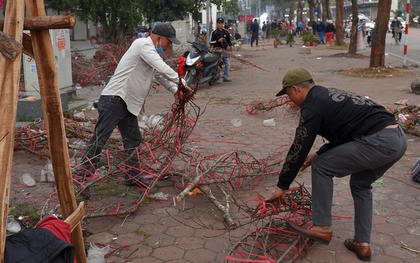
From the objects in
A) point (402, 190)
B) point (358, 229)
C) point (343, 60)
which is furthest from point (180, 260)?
point (343, 60)

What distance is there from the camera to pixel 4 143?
85.8 inches

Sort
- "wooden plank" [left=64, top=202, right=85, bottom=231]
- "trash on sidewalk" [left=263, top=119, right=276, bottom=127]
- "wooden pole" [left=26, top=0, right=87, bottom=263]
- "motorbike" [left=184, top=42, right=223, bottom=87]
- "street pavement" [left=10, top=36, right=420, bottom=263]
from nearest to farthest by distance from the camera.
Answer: "wooden pole" [left=26, top=0, right=87, bottom=263], "wooden plank" [left=64, top=202, right=85, bottom=231], "street pavement" [left=10, top=36, right=420, bottom=263], "trash on sidewalk" [left=263, top=119, right=276, bottom=127], "motorbike" [left=184, top=42, right=223, bottom=87]

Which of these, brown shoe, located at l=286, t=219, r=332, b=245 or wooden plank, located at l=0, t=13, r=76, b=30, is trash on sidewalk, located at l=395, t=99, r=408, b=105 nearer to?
brown shoe, located at l=286, t=219, r=332, b=245

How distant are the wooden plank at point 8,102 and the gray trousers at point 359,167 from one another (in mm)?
2090

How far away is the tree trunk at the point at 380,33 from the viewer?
14.1 metres

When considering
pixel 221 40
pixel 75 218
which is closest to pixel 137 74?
pixel 75 218

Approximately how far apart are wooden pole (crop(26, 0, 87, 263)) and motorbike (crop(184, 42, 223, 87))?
7.93 m

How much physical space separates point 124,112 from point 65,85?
568cm

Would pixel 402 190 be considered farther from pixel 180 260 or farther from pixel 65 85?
pixel 65 85

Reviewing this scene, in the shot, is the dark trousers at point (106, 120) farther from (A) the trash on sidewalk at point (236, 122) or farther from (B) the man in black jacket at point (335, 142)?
(A) the trash on sidewalk at point (236, 122)

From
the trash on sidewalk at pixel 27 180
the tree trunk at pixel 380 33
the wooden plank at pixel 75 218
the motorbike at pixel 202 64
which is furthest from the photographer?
the tree trunk at pixel 380 33

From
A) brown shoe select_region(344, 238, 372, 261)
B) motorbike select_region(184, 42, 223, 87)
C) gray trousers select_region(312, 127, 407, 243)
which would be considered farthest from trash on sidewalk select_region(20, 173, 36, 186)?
motorbike select_region(184, 42, 223, 87)

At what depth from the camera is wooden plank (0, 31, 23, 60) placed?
Result: 2197 mm

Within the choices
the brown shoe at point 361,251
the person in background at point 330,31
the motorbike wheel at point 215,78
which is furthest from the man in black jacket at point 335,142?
the person in background at point 330,31
